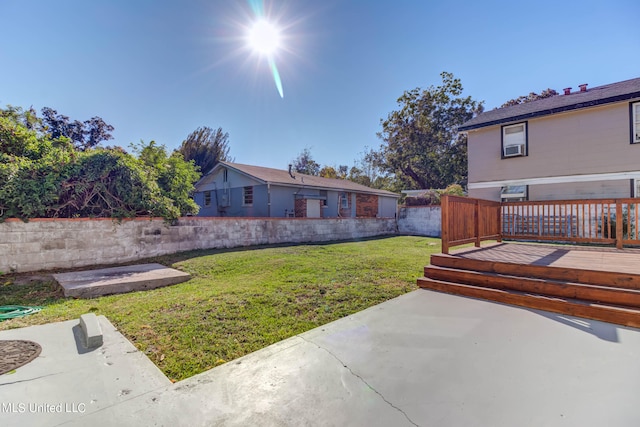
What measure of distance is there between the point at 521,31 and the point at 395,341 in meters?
11.0

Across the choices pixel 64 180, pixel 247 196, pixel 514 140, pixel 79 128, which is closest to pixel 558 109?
pixel 514 140

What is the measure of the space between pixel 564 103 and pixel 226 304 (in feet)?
43.5

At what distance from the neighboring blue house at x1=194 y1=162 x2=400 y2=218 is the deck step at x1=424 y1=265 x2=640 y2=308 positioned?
1071 cm

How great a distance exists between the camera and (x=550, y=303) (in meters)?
3.54

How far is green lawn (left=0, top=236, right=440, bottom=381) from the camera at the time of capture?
270 cm

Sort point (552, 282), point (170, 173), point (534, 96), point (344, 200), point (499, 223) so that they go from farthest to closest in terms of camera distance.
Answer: point (534, 96) < point (344, 200) < point (170, 173) < point (499, 223) < point (552, 282)

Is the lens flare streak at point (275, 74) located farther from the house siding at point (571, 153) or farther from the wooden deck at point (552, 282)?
the house siding at point (571, 153)

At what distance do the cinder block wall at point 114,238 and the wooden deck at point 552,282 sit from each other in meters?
6.78

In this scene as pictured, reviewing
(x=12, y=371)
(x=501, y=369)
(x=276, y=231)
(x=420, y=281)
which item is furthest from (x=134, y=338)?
(x=276, y=231)

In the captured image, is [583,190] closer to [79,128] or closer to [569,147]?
[569,147]

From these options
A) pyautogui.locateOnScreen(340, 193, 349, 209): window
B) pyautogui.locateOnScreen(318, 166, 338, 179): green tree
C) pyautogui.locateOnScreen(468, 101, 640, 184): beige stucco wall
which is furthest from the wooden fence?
pyautogui.locateOnScreen(318, 166, 338, 179): green tree

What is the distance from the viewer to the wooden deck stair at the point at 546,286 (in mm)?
3236

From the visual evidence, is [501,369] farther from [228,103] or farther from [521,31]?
[228,103]

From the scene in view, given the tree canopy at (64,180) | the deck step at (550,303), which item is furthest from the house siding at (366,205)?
the deck step at (550,303)
